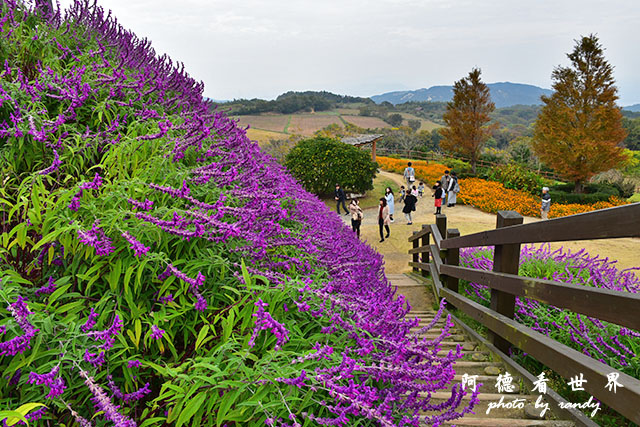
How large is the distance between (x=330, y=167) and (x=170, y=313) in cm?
2051

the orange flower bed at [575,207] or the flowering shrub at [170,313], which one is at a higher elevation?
the flowering shrub at [170,313]

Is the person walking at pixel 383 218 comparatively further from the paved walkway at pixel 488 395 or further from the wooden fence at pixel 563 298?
the wooden fence at pixel 563 298

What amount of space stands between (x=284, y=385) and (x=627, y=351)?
2694 mm

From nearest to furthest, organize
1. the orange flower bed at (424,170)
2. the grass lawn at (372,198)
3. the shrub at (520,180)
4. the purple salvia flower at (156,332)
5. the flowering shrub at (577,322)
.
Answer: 1. the purple salvia flower at (156,332)
2. the flowering shrub at (577,322)
3. the grass lawn at (372,198)
4. the shrub at (520,180)
5. the orange flower bed at (424,170)

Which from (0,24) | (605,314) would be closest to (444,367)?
(605,314)

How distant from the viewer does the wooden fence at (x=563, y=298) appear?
166 centimetres

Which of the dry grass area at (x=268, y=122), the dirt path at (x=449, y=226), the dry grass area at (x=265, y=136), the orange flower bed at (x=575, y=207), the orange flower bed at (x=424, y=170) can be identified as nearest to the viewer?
the dirt path at (x=449, y=226)

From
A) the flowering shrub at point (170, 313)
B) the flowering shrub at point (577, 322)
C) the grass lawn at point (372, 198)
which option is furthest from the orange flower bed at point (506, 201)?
the flowering shrub at point (170, 313)

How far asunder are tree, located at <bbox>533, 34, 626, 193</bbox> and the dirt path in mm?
6286

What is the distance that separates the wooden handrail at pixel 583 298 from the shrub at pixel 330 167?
61.8 ft

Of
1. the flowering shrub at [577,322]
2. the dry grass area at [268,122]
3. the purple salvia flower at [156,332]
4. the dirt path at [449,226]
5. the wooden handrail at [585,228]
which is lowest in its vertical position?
the dirt path at [449,226]

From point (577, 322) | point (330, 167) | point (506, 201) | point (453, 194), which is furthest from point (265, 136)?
point (577, 322)

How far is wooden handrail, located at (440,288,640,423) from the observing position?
5.37ft

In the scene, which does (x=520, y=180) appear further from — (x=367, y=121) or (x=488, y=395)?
(x=367, y=121)
